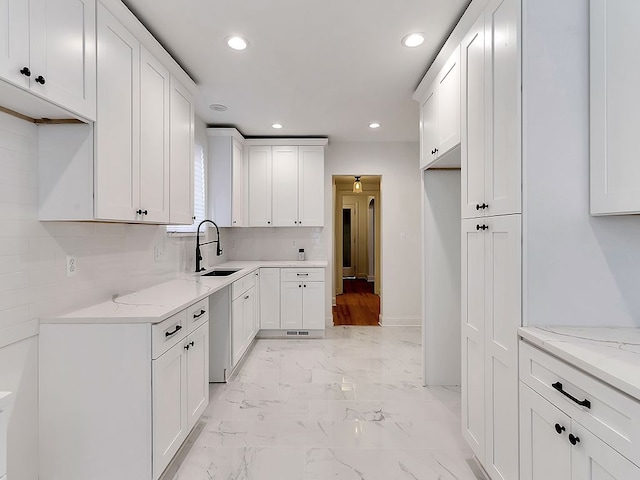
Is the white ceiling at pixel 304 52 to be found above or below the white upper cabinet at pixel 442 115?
above

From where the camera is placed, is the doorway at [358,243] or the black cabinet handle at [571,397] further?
the doorway at [358,243]

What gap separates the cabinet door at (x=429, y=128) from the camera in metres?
2.48

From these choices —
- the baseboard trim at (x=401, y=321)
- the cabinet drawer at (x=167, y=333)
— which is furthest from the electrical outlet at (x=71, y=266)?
the baseboard trim at (x=401, y=321)

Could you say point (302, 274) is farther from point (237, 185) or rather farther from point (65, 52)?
point (65, 52)

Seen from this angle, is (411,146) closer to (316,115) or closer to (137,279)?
(316,115)

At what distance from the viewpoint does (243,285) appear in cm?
341

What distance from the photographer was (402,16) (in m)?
1.96

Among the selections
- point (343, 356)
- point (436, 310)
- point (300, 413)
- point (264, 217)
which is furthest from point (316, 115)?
point (300, 413)

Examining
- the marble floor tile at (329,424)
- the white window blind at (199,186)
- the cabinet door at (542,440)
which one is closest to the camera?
the cabinet door at (542,440)

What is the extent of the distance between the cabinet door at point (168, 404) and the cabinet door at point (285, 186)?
274 cm

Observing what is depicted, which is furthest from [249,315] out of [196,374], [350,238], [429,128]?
[350,238]

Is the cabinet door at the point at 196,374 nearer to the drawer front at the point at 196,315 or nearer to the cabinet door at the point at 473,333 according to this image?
the drawer front at the point at 196,315

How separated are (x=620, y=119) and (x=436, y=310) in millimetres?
1940

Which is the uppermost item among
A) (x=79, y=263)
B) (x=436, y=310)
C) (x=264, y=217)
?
(x=264, y=217)
